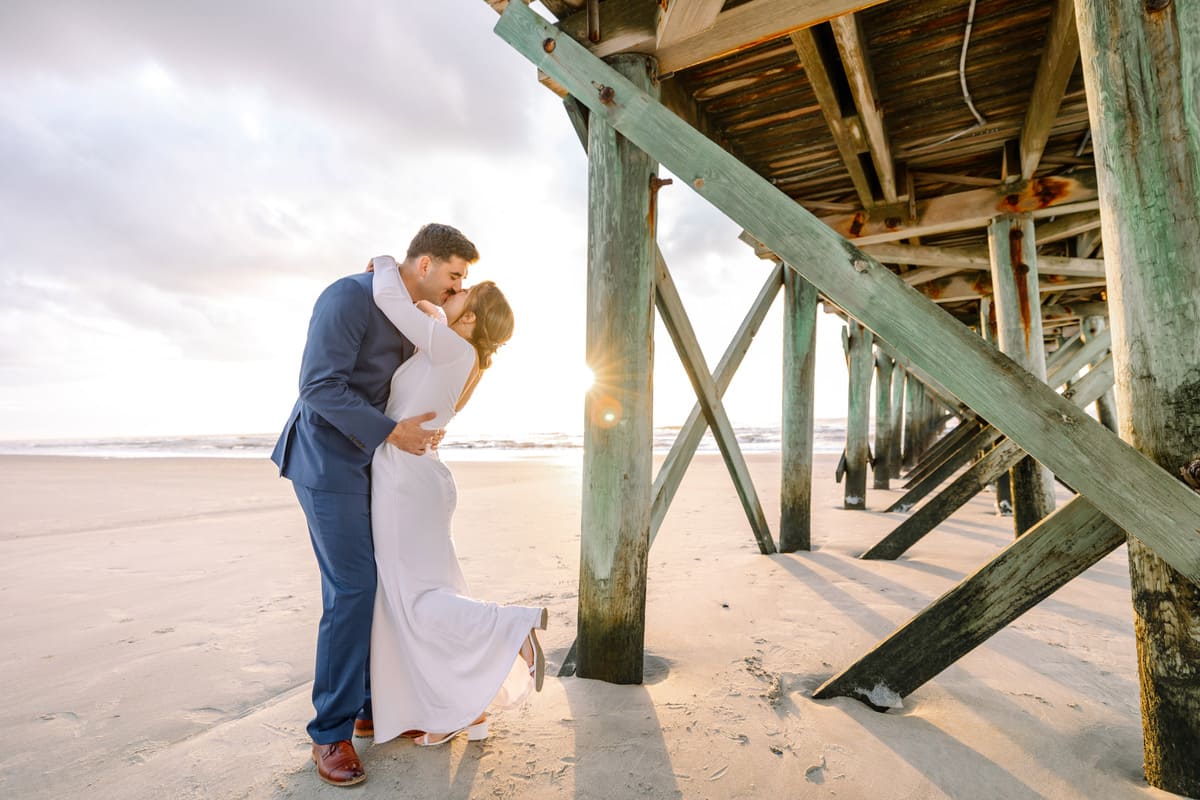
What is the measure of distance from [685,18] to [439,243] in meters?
1.40

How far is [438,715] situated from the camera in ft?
6.26

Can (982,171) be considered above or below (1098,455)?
above

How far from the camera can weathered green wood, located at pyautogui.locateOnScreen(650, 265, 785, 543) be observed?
306 cm

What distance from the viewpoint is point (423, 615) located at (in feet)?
6.31

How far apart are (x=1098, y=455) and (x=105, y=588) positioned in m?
5.48

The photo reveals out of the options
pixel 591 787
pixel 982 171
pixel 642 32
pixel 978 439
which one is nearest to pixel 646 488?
pixel 591 787

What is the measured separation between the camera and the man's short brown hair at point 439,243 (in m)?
2.07

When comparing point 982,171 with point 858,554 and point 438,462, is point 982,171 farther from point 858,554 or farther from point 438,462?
point 438,462

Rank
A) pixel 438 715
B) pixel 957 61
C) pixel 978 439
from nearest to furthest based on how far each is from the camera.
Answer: pixel 438 715
pixel 957 61
pixel 978 439

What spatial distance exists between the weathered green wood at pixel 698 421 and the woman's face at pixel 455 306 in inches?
49.7

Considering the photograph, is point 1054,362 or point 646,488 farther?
point 1054,362

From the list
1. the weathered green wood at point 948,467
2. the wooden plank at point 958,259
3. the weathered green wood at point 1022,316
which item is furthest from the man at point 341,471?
the weathered green wood at point 948,467

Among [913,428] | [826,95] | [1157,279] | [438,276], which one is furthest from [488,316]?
[913,428]

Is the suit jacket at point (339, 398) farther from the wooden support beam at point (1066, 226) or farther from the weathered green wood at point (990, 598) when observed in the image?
the wooden support beam at point (1066, 226)
